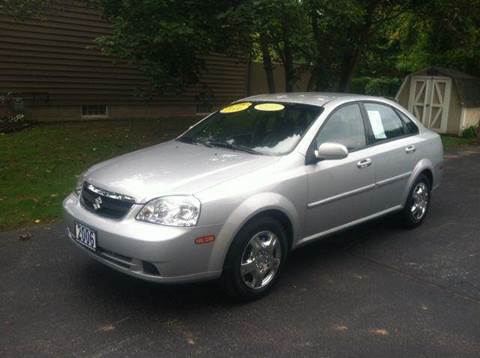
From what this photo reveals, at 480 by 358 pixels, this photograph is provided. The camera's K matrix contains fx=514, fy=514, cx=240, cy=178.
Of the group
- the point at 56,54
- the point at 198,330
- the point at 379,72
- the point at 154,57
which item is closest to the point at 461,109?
the point at 379,72

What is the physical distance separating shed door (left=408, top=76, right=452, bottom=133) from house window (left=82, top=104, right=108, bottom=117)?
9.08 meters

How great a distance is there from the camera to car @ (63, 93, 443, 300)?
140 inches

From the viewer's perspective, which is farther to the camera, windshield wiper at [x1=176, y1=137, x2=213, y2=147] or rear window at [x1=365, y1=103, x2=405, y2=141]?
rear window at [x1=365, y1=103, x2=405, y2=141]

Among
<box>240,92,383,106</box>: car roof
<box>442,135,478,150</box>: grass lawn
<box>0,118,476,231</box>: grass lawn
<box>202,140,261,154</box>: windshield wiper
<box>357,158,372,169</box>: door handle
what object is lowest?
<box>442,135,478,150</box>: grass lawn

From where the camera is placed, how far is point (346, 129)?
4867mm

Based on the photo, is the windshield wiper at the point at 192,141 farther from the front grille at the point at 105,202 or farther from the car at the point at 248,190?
the front grille at the point at 105,202

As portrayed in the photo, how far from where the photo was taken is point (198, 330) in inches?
139

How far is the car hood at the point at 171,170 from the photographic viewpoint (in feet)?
12.1

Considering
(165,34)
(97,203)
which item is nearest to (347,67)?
(165,34)

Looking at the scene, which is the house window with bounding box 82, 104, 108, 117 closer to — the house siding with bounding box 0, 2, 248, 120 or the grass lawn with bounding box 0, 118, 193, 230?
the house siding with bounding box 0, 2, 248, 120

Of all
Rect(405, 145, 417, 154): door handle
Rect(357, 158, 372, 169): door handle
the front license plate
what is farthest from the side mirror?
the front license plate

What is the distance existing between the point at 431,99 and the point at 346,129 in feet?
37.5

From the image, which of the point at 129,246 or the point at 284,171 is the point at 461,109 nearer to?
the point at 284,171

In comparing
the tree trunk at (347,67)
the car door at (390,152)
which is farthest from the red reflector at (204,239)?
the tree trunk at (347,67)
